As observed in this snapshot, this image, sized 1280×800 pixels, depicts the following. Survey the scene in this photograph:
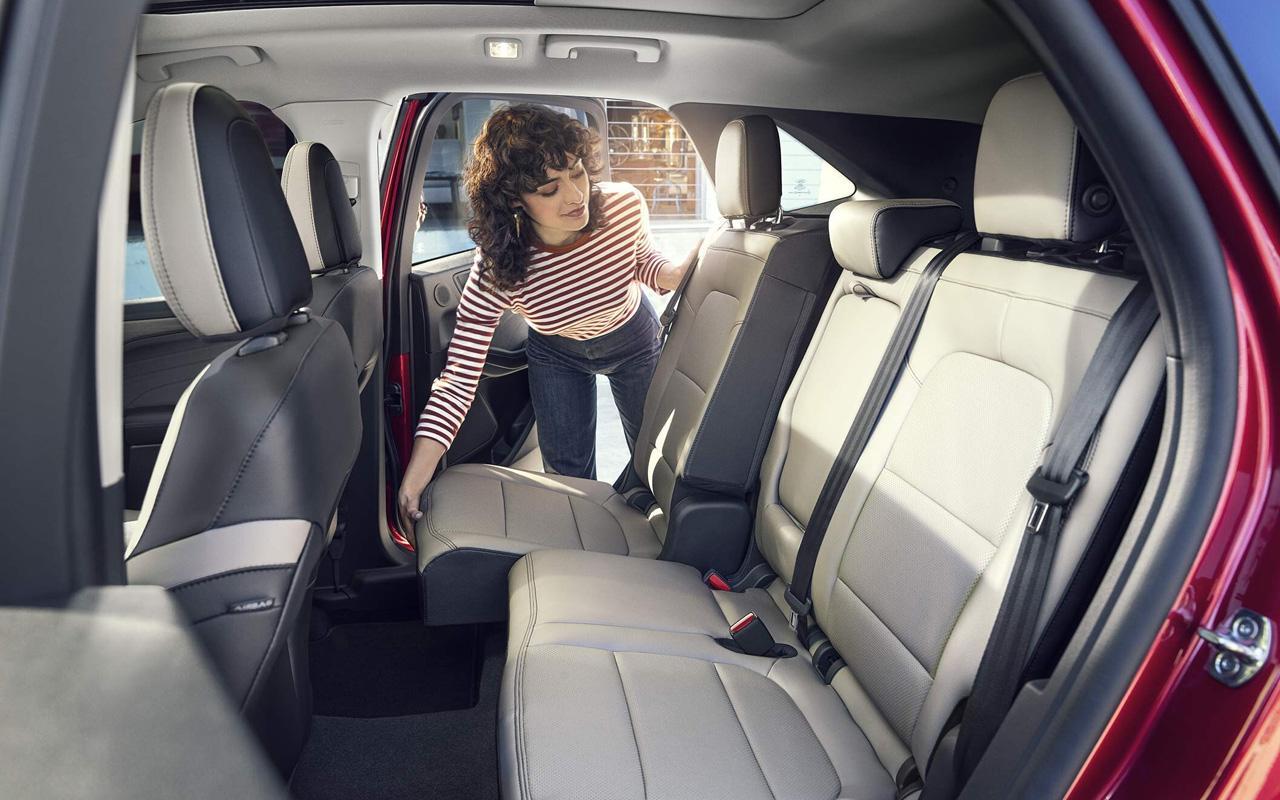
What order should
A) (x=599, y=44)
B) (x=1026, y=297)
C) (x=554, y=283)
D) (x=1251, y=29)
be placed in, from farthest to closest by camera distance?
(x=554, y=283) < (x=599, y=44) < (x=1026, y=297) < (x=1251, y=29)

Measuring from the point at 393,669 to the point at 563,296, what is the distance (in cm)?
100

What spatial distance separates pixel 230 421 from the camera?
1.20 metres

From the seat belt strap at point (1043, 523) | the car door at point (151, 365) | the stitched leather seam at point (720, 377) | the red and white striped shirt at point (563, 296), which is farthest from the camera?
the red and white striped shirt at point (563, 296)

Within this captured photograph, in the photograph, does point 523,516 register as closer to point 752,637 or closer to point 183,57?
point 752,637

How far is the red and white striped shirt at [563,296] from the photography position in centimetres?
227

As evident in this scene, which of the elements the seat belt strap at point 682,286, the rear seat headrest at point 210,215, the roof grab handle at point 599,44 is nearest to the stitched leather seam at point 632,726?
the rear seat headrest at point 210,215

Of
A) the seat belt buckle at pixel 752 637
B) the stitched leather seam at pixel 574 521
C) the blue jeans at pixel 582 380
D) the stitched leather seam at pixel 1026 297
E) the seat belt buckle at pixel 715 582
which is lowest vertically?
the seat belt buckle at pixel 715 582

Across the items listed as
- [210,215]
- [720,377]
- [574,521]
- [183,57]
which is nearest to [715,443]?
[720,377]

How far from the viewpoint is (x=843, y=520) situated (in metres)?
1.52

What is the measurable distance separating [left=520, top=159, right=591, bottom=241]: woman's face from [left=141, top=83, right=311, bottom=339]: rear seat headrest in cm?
97

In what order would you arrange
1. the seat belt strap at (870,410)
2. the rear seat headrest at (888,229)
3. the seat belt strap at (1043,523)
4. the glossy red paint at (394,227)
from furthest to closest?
the glossy red paint at (394,227) < the rear seat headrest at (888,229) < the seat belt strap at (870,410) < the seat belt strap at (1043,523)

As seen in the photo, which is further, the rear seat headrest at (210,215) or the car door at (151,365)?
the car door at (151,365)

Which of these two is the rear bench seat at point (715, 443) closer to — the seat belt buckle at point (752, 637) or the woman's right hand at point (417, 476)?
the woman's right hand at point (417, 476)

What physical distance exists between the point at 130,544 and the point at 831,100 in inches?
72.1
